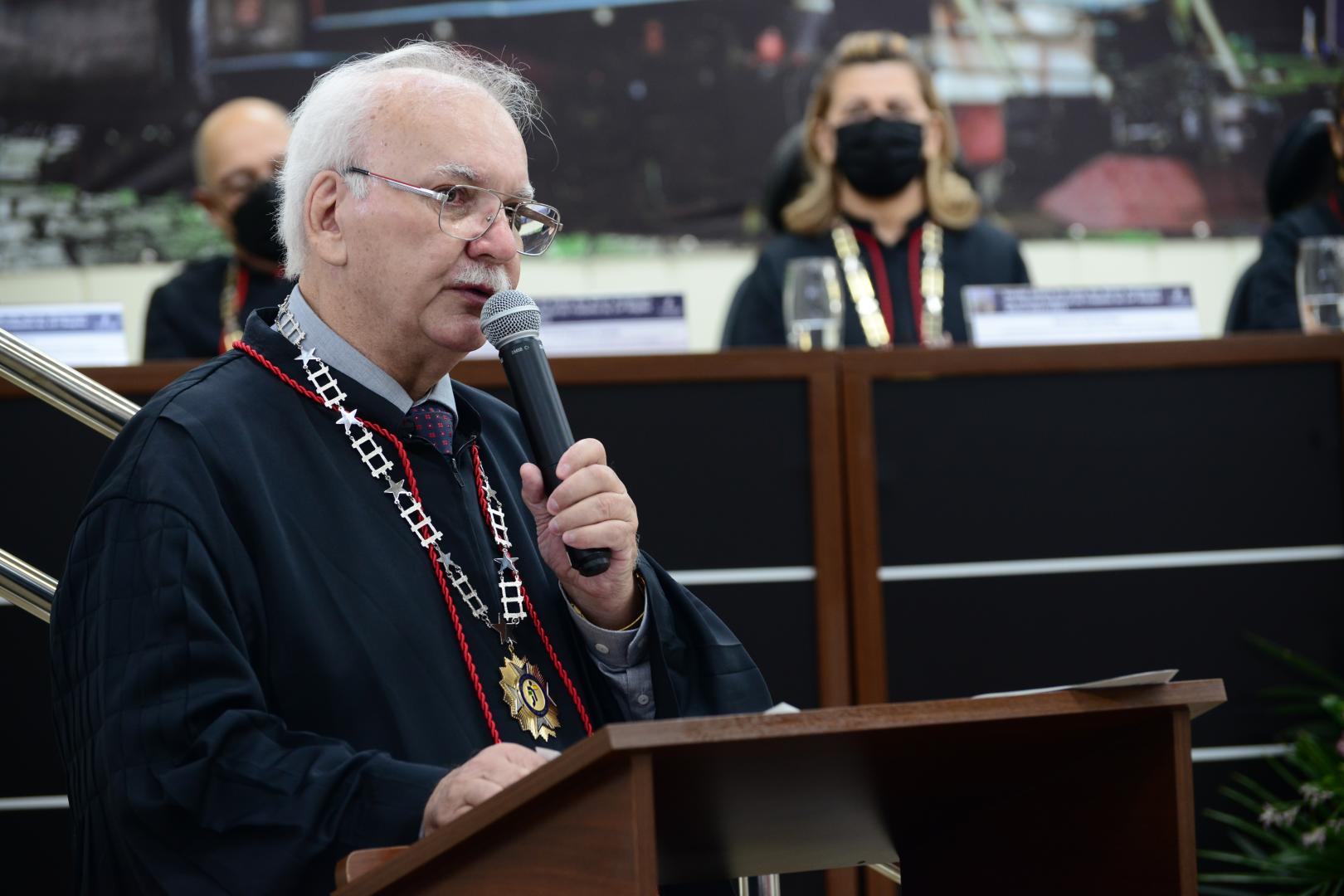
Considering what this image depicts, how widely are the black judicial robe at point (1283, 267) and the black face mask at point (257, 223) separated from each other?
2.67m

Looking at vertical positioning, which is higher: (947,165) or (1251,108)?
(1251,108)

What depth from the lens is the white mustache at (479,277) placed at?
1985 millimetres

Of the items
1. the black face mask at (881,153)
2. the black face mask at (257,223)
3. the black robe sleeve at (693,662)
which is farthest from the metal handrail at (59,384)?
the black face mask at (881,153)

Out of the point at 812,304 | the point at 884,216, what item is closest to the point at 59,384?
the point at 812,304

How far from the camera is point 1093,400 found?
11.1 feet

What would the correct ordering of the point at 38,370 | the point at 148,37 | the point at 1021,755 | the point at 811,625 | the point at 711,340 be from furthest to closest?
the point at 711,340 < the point at 148,37 < the point at 811,625 < the point at 38,370 < the point at 1021,755

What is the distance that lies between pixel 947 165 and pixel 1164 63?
1.88 metres

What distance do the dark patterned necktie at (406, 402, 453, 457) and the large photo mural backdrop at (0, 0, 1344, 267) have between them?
141 inches

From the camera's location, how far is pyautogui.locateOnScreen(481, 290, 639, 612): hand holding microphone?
1.68 metres

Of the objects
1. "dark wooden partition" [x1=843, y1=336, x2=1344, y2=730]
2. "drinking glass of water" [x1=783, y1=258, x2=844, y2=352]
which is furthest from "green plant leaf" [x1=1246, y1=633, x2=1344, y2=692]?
"drinking glass of water" [x1=783, y1=258, x2=844, y2=352]

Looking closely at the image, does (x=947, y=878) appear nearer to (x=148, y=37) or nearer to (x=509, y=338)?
(x=509, y=338)

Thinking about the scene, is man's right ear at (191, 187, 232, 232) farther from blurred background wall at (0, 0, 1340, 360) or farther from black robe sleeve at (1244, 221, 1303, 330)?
black robe sleeve at (1244, 221, 1303, 330)

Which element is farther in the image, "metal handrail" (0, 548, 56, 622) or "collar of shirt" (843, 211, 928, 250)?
"collar of shirt" (843, 211, 928, 250)

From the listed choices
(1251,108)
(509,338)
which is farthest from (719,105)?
(509,338)
